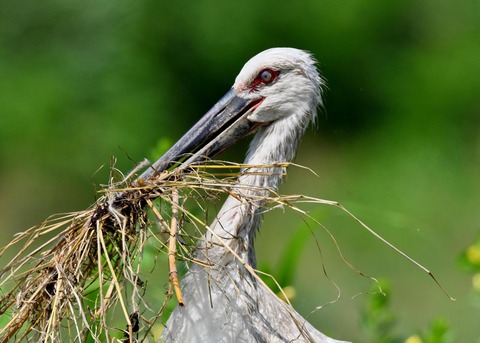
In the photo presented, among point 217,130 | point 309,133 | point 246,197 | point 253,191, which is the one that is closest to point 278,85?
point 217,130

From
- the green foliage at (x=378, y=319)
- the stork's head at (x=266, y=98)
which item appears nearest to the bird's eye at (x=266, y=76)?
the stork's head at (x=266, y=98)

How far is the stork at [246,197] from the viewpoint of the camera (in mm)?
3520

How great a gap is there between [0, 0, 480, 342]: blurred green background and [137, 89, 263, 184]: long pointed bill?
11.5ft

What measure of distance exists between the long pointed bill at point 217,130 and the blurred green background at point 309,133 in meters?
3.50

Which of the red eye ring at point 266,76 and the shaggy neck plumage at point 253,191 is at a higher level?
the red eye ring at point 266,76

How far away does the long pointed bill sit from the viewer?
3.86m

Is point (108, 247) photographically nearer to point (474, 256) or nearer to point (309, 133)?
point (474, 256)

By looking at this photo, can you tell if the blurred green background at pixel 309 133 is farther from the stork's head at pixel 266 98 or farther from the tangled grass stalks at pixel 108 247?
the tangled grass stalks at pixel 108 247

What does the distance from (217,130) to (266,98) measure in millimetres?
191

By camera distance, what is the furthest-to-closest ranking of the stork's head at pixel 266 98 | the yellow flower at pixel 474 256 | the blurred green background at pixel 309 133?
1. the blurred green background at pixel 309 133
2. the yellow flower at pixel 474 256
3. the stork's head at pixel 266 98

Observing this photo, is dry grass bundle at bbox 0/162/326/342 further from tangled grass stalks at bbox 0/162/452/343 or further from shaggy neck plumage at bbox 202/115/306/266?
shaggy neck plumage at bbox 202/115/306/266

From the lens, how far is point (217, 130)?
3.95 metres

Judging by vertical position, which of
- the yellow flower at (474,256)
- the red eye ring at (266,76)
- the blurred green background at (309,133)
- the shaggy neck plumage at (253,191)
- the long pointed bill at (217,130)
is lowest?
the blurred green background at (309,133)

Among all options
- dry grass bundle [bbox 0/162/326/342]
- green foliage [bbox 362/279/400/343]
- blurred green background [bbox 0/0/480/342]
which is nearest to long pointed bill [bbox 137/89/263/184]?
dry grass bundle [bbox 0/162/326/342]
